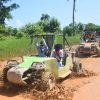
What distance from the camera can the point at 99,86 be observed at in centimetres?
1223

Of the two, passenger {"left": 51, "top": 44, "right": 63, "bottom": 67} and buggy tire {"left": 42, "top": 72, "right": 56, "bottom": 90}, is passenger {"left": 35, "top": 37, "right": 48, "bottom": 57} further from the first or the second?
buggy tire {"left": 42, "top": 72, "right": 56, "bottom": 90}

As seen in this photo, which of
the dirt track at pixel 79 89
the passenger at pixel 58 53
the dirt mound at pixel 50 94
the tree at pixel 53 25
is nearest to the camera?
the dirt mound at pixel 50 94

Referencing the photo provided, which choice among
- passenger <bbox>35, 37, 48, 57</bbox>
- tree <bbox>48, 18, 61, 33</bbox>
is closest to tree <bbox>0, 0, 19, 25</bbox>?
passenger <bbox>35, 37, 48, 57</bbox>

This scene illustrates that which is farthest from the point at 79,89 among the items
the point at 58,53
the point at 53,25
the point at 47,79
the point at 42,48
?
the point at 53,25

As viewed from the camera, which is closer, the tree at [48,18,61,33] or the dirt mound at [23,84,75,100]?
the dirt mound at [23,84,75,100]

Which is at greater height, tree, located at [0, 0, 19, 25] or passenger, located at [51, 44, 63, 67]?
tree, located at [0, 0, 19, 25]

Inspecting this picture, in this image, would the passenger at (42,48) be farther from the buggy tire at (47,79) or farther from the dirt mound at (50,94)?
the dirt mound at (50,94)

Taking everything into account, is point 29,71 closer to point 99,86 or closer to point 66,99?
point 66,99

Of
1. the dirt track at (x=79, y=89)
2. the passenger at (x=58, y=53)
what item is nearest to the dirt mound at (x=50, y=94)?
the dirt track at (x=79, y=89)

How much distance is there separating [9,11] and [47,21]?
5158cm

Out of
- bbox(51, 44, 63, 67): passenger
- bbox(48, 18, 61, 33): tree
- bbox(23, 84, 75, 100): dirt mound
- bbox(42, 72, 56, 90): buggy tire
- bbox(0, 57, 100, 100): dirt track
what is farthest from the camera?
bbox(48, 18, 61, 33): tree

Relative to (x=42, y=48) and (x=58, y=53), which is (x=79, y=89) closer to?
(x=58, y=53)

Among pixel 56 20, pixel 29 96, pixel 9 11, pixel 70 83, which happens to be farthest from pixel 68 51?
pixel 56 20

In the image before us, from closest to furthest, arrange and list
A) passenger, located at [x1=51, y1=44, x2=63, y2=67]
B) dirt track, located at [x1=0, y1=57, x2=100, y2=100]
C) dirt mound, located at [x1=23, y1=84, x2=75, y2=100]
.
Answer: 1. dirt mound, located at [x1=23, y1=84, x2=75, y2=100]
2. dirt track, located at [x1=0, y1=57, x2=100, y2=100]
3. passenger, located at [x1=51, y1=44, x2=63, y2=67]
